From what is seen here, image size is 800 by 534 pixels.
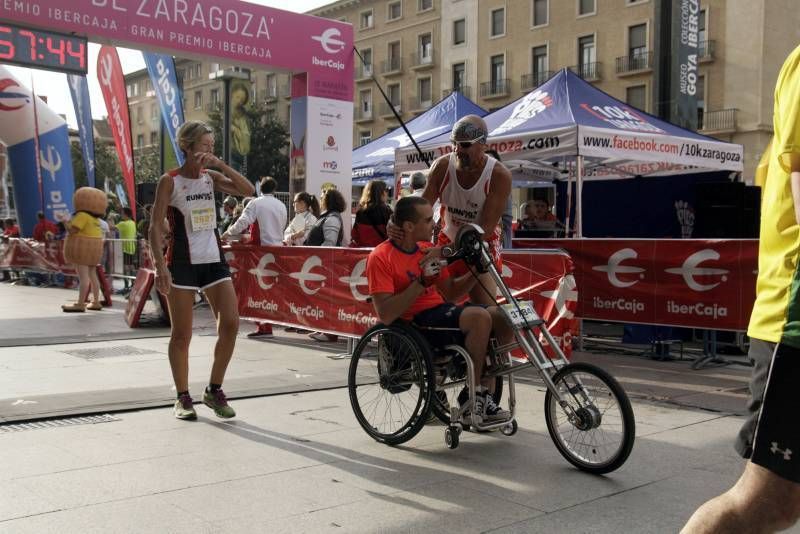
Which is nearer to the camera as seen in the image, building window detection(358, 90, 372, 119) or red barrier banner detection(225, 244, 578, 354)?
red barrier banner detection(225, 244, 578, 354)

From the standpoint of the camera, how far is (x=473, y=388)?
443cm

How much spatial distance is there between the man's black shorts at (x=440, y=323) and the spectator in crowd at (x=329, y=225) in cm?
475

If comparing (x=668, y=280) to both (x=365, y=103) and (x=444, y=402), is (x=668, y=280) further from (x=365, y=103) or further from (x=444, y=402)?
(x=365, y=103)

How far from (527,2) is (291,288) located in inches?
1694

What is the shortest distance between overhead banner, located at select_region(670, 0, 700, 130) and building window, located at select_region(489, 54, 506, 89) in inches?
1401

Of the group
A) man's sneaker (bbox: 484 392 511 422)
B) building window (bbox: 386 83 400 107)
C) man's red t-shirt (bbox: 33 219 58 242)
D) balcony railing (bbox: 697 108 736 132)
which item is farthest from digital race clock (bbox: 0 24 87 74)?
building window (bbox: 386 83 400 107)

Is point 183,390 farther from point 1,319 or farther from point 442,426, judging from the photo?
point 1,319

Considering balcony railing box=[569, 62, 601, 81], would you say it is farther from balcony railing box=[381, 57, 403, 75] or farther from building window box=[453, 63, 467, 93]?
balcony railing box=[381, 57, 403, 75]

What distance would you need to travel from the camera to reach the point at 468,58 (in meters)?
52.2

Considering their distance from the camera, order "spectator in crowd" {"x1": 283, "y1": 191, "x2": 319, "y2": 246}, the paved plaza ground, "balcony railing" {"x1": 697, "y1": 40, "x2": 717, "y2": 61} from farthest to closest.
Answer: "balcony railing" {"x1": 697, "y1": 40, "x2": 717, "y2": 61}
"spectator in crowd" {"x1": 283, "y1": 191, "x2": 319, "y2": 246}
the paved plaza ground

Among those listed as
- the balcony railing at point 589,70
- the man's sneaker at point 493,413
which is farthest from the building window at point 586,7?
the man's sneaker at point 493,413

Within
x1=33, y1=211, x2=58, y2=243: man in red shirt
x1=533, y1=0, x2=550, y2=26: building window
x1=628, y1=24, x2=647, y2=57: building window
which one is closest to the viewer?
x1=33, y1=211, x2=58, y2=243: man in red shirt

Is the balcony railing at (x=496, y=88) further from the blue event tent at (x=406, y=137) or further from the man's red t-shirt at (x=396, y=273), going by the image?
the man's red t-shirt at (x=396, y=273)

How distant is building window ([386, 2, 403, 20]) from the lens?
58062 mm
